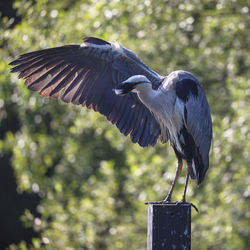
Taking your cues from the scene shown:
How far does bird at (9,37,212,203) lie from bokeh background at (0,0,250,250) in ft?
5.20

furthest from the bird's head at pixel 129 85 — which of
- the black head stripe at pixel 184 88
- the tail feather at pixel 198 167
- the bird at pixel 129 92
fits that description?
the tail feather at pixel 198 167

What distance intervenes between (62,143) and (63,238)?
192cm

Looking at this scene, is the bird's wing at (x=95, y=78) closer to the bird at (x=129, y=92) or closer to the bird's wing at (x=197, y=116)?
the bird at (x=129, y=92)

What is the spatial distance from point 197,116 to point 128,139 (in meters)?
3.06

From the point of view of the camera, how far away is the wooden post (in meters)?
2.86

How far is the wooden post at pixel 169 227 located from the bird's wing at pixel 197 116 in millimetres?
1151

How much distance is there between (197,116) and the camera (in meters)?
4.02

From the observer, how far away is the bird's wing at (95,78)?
156 inches

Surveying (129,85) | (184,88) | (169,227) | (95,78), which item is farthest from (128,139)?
(169,227)

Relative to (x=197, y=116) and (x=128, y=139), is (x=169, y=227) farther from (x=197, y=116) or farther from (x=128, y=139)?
(x=128, y=139)

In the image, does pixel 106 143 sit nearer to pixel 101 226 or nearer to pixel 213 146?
pixel 101 226

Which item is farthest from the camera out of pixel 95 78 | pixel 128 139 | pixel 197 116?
pixel 128 139

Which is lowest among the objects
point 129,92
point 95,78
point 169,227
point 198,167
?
point 169,227

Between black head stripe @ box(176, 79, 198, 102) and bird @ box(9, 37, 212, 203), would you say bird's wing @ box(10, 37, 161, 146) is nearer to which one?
bird @ box(9, 37, 212, 203)
